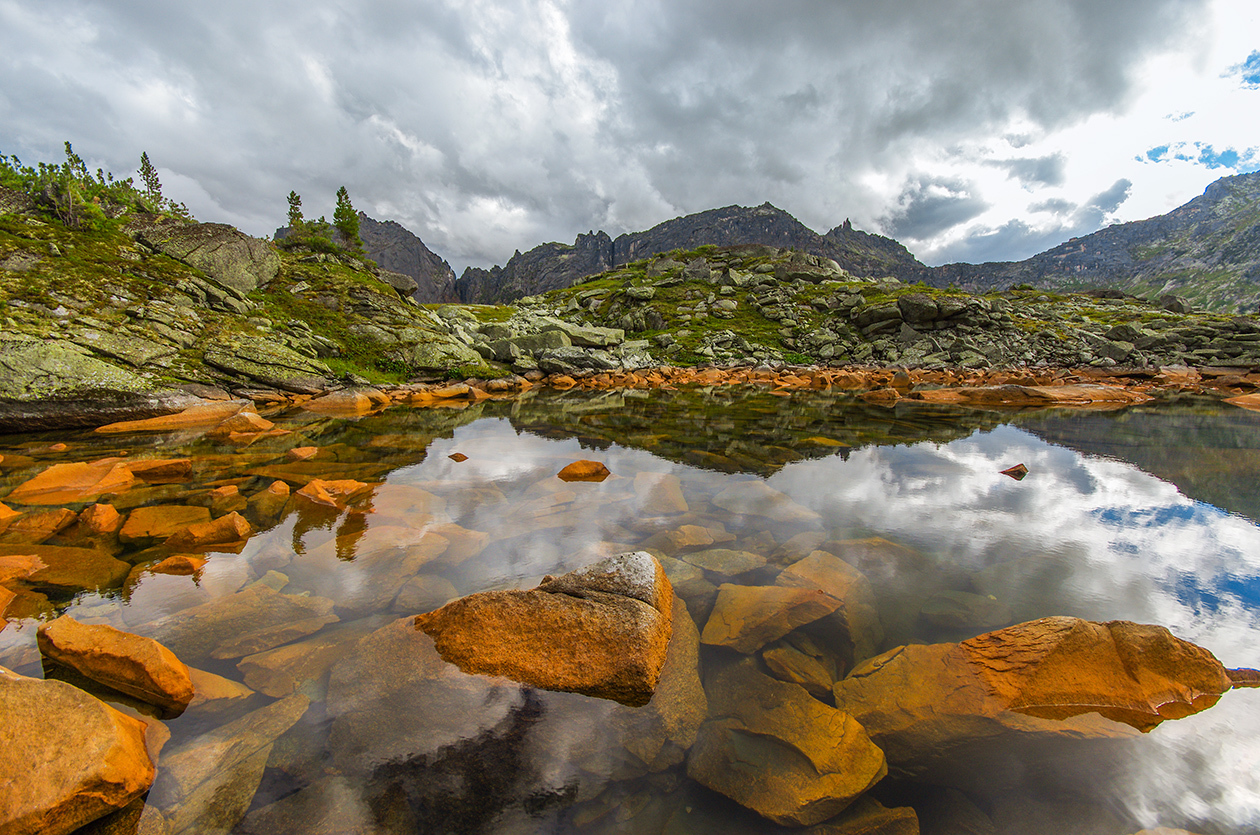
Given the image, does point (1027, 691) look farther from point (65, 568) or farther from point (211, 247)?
point (211, 247)

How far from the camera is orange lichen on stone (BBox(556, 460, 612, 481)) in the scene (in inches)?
406

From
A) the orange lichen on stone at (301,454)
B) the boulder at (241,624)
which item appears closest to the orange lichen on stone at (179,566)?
the boulder at (241,624)

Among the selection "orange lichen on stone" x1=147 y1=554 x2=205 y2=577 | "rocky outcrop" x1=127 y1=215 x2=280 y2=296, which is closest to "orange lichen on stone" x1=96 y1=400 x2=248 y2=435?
"rocky outcrop" x1=127 y1=215 x2=280 y2=296

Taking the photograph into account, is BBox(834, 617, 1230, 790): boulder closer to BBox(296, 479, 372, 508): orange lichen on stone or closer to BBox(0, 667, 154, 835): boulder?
BBox(0, 667, 154, 835): boulder

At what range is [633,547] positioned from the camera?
266 inches

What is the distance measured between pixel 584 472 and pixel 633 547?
3.91 m

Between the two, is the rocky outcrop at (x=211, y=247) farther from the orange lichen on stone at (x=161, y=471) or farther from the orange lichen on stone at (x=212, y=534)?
the orange lichen on stone at (x=212, y=534)

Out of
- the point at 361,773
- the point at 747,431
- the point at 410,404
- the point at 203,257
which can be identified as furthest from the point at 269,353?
the point at 361,773

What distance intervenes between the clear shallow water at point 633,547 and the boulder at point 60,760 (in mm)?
345

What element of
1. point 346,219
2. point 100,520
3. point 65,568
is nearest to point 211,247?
point 100,520

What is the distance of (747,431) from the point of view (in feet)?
55.5

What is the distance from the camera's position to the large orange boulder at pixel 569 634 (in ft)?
13.1

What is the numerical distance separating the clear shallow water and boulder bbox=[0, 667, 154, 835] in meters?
0.34

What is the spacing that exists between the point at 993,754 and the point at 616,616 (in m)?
3.10
